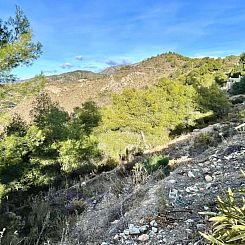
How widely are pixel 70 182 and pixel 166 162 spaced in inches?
213

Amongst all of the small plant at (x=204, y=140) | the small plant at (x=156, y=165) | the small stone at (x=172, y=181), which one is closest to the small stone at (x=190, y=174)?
the small stone at (x=172, y=181)

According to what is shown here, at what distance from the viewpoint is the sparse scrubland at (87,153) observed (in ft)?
21.3

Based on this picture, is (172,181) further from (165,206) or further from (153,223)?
(153,223)

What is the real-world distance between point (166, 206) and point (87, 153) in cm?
1091

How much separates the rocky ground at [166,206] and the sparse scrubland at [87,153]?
0.21ft

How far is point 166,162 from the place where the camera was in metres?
9.16

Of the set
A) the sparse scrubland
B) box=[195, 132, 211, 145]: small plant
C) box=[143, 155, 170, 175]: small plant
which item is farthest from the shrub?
box=[195, 132, 211, 145]: small plant

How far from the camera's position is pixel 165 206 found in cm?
543

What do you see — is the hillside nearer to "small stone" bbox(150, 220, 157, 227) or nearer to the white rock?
the white rock

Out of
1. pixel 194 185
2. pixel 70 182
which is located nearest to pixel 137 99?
pixel 70 182

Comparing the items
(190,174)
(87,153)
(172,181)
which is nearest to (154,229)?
(172,181)

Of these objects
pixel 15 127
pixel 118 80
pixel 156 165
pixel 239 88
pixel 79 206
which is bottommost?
pixel 79 206

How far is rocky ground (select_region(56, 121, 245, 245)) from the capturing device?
15.4ft

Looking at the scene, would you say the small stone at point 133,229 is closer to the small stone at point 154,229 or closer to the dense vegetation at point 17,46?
the small stone at point 154,229
